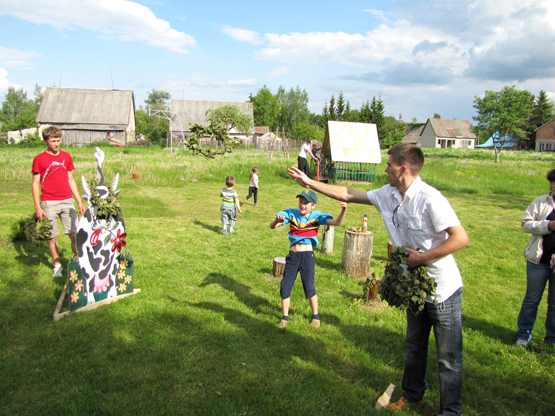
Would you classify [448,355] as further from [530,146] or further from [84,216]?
[530,146]

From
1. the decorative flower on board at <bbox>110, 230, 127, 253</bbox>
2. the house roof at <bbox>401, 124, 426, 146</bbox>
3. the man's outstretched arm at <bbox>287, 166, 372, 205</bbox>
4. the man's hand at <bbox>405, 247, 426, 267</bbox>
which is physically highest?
the house roof at <bbox>401, 124, 426, 146</bbox>

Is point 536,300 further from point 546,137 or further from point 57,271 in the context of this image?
point 546,137

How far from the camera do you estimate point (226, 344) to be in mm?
4465

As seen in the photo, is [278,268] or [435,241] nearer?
[435,241]

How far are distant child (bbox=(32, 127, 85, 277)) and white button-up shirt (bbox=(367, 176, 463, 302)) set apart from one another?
4.97 meters

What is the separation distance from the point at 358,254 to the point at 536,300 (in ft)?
10.3

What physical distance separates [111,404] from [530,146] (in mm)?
81385

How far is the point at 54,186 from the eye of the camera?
592 centimetres

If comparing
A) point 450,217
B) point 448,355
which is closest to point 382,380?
point 448,355

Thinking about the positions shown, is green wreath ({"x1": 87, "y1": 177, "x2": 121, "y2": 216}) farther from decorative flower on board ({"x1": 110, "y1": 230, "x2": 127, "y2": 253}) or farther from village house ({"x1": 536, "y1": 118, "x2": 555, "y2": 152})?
village house ({"x1": 536, "y1": 118, "x2": 555, "y2": 152})

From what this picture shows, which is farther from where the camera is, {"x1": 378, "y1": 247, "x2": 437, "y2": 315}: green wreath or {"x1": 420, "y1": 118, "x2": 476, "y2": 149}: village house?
{"x1": 420, "y1": 118, "x2": 476, "y2": 149}: village house

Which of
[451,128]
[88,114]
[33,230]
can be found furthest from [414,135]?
[33,230]

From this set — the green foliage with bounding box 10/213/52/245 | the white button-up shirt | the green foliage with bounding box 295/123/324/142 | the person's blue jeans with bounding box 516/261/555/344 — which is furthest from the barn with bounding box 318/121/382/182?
the green foliage with bounding box 295/123/324/142

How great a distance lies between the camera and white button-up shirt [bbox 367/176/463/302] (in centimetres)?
282
